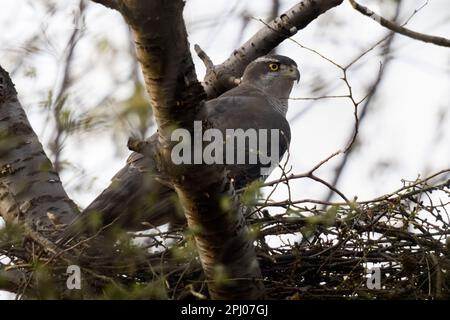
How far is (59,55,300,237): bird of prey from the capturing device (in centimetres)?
662

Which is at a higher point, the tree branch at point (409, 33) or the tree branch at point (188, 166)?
the tree branch at point (409, 33)

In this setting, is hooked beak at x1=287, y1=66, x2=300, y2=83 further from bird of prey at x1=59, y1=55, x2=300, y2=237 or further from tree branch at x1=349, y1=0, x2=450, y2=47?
tree branch at x1=349, y1=0, x2=450, y2=47

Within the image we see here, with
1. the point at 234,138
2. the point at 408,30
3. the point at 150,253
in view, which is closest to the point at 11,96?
the point at 234,138

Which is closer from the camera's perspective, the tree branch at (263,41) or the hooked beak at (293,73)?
the tree branch at (263,41)

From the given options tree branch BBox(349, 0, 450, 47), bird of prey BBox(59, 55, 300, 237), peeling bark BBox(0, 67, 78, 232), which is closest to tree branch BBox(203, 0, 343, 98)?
bird of prey BBox(59, 55, 300, 237)

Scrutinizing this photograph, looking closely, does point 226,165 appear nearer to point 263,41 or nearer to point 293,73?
point 263,41

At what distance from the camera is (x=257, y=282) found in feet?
16.8

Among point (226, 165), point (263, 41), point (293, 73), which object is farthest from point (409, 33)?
point (293, 73)

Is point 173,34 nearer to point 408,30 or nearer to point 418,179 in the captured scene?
point 408,30

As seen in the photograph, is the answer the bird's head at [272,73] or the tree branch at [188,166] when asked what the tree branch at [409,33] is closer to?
the tree branch at [188,166]

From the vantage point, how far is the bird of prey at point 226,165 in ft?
21.7

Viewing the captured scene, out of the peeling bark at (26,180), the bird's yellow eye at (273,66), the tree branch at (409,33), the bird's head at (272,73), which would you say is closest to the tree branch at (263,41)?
the bird's head at (272,73)

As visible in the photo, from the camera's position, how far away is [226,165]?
7.16 m
